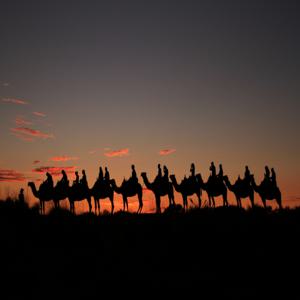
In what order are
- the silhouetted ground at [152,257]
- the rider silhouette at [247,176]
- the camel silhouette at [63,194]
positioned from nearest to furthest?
the silhouetted ground at [152,257], the camel silhouette at [63,194], the rider silhouette at [247,176]

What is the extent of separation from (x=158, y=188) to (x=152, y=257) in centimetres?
1227

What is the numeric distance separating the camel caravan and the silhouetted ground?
6.42 meters

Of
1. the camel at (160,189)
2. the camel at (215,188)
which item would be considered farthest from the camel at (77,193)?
the camel at (215,188)

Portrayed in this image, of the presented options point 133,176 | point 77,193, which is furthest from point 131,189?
point 77,193

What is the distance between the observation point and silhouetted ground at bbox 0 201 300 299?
11.6m

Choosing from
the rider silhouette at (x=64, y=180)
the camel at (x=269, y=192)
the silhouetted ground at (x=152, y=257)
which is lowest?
the silhouetted ground at (x=152, y=257)

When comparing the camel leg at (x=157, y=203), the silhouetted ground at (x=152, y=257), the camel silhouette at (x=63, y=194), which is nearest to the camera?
the silhouetted ground at (x=152, y=257)

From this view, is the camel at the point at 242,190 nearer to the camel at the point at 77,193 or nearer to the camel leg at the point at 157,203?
the camel leg at the point at 157,203

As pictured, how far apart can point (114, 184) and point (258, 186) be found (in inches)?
391

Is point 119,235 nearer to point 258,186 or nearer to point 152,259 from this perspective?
point 152,259

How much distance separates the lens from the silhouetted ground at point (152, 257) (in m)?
11.6

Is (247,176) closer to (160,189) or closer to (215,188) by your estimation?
(215,188)

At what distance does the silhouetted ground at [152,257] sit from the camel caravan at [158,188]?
6.42m

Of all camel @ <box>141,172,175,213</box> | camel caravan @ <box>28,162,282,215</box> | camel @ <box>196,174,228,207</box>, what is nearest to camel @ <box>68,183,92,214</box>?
camel caravan @ <box>28,162,282,215</box>
